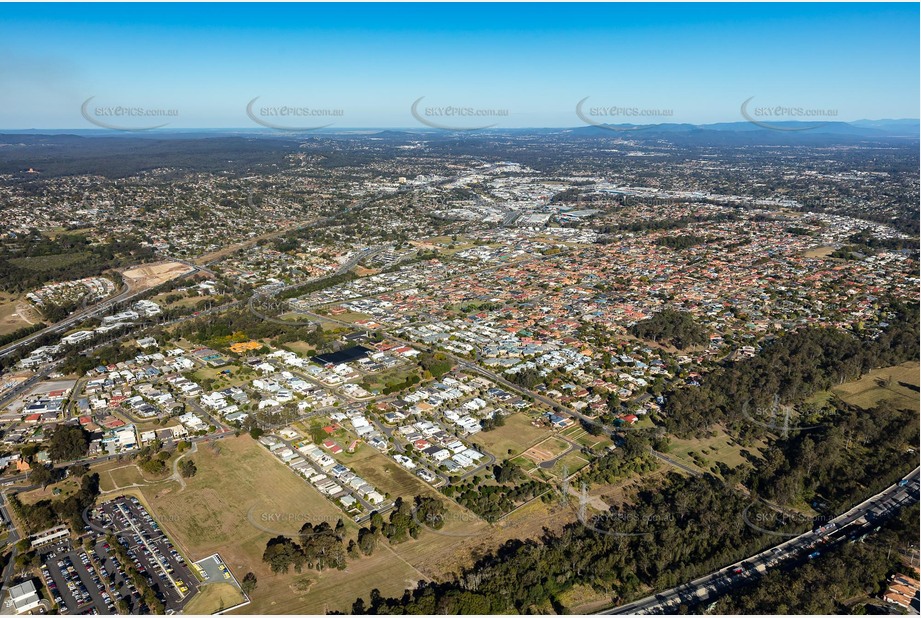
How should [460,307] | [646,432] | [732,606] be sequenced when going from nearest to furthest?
[732,606] < [646,432] < [460,307]

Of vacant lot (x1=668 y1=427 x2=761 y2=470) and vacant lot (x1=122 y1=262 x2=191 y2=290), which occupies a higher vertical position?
vacant lot (x1=668 y1=427 x2=761 y2=470)

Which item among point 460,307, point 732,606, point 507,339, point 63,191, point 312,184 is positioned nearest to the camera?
point 732,606

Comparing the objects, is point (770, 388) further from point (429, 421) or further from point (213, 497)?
point (213, 497)

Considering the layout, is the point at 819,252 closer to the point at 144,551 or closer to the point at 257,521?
the point at 257,521

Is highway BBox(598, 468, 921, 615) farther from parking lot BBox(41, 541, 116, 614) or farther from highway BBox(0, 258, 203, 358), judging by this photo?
highway BBox(0, 258, 203, 358)

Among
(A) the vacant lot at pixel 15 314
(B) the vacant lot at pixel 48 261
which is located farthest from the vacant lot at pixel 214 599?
(B) the vacant lot at pixel 48 261

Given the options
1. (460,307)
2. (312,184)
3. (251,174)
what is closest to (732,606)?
(460,307)

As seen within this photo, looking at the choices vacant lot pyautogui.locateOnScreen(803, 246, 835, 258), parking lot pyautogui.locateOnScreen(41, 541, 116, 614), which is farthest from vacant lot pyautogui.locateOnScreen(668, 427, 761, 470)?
vacant lot pyautogui.locateOnScreen(803, 246, 835, 258)
